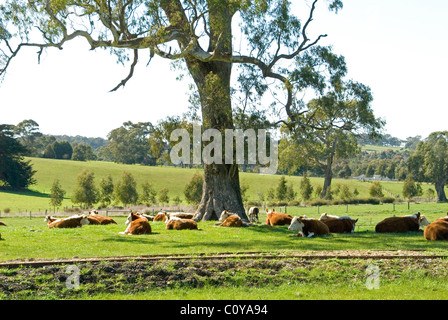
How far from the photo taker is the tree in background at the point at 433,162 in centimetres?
7625

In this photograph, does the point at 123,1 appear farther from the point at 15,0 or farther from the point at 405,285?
the point at 405,285

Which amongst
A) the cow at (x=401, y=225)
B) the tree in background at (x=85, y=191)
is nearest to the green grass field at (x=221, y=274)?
the cow at (x=401, y=225)

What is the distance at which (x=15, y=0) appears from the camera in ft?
79.7

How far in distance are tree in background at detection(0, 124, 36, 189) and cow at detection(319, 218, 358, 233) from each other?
6608 cm

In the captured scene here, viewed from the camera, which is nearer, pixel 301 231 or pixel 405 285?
pixel 405 285

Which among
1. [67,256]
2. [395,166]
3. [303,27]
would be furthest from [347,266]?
[395,166]

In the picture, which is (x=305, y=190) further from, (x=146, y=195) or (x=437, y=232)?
(x=437, y=232)

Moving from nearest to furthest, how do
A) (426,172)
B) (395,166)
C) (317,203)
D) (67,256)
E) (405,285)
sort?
(405,285)
(67,256)
(317,203)
(426,172)
(395,166)

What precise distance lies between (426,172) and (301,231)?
6473cm

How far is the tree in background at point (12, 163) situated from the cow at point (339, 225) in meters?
66.1

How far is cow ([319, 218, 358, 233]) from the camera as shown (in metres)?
20.1

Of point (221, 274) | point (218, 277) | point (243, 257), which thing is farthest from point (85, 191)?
point (218, 277)

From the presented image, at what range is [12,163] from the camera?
3076 inches

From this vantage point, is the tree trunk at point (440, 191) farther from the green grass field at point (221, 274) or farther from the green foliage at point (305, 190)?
the green grass field at point (221, 274)
